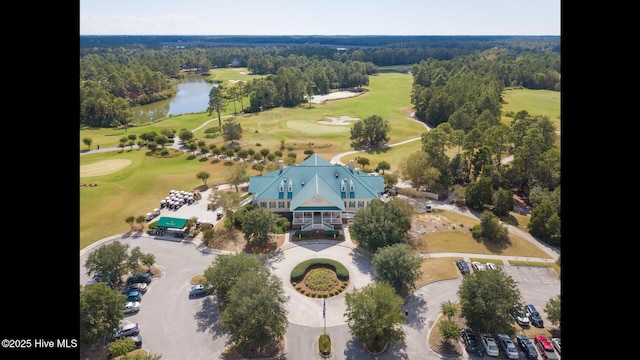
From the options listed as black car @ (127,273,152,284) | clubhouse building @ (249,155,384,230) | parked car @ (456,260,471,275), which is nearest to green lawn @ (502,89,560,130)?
clubhouse building @ (249,155,384,230)

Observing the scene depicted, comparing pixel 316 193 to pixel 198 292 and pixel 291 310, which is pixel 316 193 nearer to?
pixel 291 310

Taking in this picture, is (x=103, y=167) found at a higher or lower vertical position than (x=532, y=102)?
lower

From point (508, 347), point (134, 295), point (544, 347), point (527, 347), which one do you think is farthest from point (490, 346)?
point (134, 295)

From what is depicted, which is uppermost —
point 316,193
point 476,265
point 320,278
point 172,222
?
point 316,193
